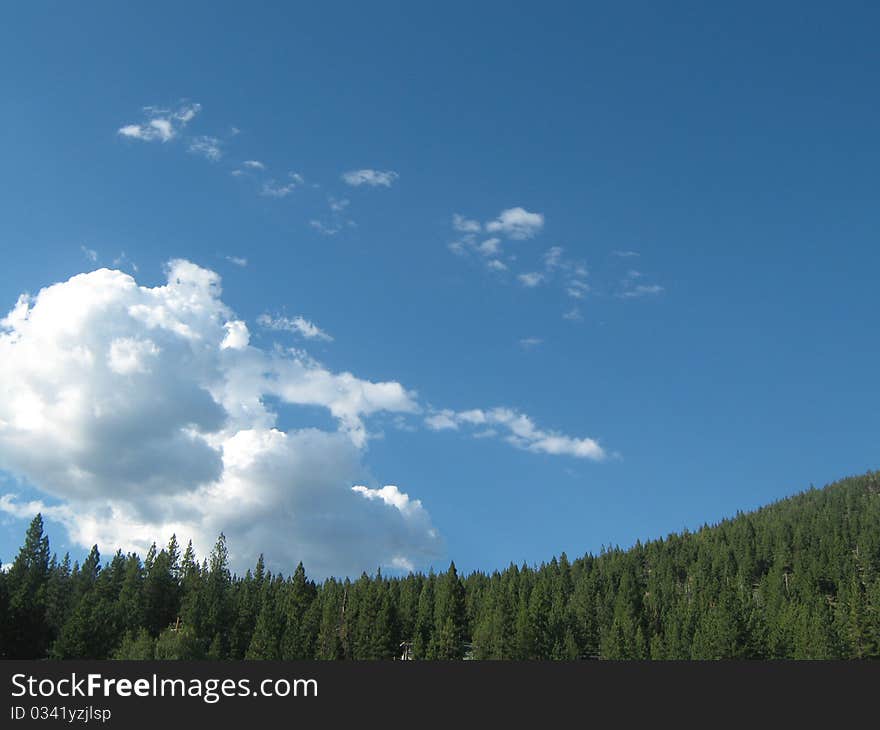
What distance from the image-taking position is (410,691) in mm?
64500

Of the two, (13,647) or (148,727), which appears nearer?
(148,727)

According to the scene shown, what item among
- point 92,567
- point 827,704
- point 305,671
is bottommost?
point 827,704

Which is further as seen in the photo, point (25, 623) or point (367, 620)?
point (367, 620)

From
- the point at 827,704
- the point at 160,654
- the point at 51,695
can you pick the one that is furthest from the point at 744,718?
the point at 160,654

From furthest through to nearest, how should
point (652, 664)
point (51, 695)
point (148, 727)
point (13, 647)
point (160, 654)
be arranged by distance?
1. point (13, 647)
2. point (160, 654)
3. point (652, 664)
4. point (51, 695)
5. point (148, 727)

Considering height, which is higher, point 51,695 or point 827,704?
point 51,695

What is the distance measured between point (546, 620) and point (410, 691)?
9624 cm

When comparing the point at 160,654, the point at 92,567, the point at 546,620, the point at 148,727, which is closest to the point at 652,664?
the point at 148,727

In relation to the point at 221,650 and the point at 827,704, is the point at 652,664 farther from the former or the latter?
the point at 221,650

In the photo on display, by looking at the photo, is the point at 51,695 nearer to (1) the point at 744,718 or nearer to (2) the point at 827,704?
(1) the point at 744,718

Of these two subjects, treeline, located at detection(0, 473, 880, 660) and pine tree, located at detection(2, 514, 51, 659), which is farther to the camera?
treeline, located at detection(0, 473, 880, 660)

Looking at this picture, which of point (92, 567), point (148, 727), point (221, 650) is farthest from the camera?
point (92, 567)

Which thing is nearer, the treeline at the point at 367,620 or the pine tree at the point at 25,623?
the pine tree at the point at 25,623

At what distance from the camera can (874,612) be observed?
156 metres
